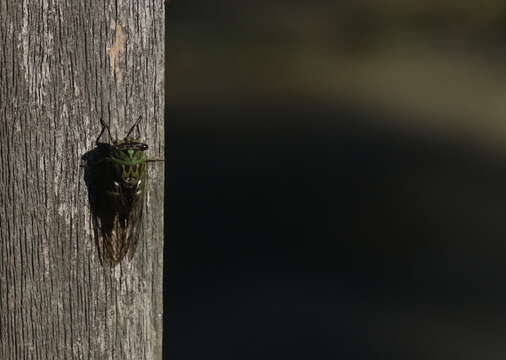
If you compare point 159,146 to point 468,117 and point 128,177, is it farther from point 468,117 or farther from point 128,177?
point 468,117

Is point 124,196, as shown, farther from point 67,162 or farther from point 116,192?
point 67,162

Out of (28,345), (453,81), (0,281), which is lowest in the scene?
(28,345)

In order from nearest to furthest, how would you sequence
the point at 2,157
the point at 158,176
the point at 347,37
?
the point at 2,157, the point at 158,176, the point at 347,37

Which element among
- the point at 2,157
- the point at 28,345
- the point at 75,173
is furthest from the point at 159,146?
the point at 28,345

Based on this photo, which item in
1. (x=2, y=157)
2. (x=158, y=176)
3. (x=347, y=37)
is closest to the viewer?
(x=2, y=157)

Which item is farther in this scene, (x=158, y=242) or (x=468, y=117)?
(x=468, y=117)
